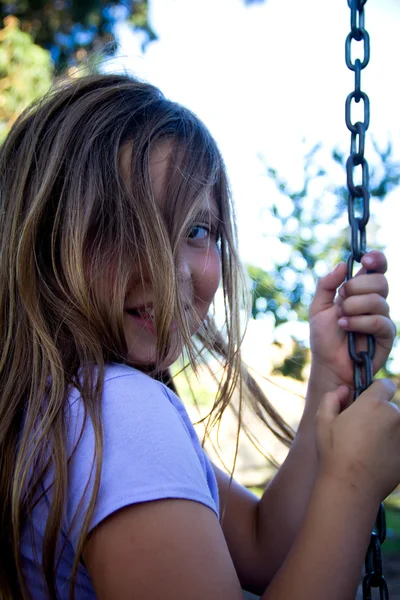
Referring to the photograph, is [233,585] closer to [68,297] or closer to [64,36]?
[68,297]

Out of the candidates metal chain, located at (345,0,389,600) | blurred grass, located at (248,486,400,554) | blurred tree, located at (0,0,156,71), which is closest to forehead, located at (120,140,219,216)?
metal chain, located at (345,0,389,600)

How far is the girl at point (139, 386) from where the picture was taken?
0.74 meters

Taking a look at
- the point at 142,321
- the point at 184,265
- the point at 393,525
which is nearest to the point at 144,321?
the point at 142,321

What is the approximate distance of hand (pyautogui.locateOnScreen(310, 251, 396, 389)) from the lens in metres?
0.97

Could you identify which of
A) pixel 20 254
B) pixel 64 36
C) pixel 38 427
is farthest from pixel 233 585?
pixel 64 36

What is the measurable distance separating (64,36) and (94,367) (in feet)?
9.54

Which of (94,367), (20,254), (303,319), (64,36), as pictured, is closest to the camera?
(94,367)

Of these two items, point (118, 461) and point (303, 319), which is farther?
point (303, 319)

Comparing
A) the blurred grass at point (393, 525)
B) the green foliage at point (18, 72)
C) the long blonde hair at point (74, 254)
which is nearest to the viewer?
the long blonde hair at point (74, 254)

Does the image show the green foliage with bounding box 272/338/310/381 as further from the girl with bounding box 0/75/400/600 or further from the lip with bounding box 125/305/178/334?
the lip with bounding box 125/305/178/334

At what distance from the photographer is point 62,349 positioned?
0.94 metres

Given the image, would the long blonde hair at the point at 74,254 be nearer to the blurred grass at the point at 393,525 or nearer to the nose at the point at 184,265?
the nose at the point at 184,265

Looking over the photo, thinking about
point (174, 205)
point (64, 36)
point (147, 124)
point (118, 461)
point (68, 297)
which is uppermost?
point (64, 36)

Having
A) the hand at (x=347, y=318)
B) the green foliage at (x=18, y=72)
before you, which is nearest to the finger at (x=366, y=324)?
the hand at (x=347, y=318)
